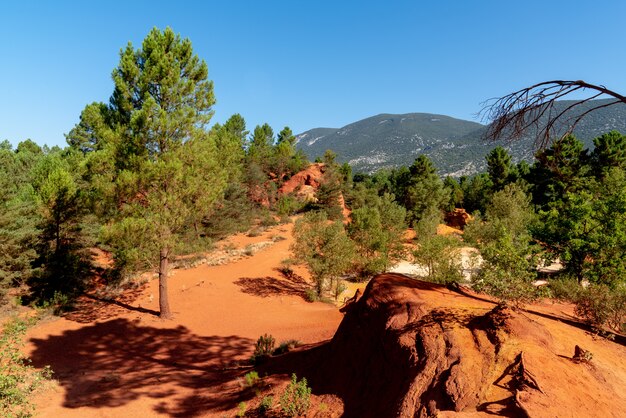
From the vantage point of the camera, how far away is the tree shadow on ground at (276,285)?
2092cm

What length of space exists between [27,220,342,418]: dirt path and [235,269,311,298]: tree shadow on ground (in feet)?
0.22

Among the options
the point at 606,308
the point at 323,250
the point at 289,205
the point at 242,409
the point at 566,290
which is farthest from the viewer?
the point at 289,205

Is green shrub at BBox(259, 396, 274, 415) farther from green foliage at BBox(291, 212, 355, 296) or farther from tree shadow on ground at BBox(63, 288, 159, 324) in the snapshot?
green foliage at BBox(291, 212, 355, 296)

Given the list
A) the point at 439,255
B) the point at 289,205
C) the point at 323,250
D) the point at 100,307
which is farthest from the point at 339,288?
the point at 289,205

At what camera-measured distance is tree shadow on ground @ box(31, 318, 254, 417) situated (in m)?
9.52

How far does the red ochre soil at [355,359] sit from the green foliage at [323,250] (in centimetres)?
302

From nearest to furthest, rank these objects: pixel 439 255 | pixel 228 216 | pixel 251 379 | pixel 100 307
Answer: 1. pixel 251 379
2. pixel 100 307
3. pixel 439 255
4. pixel 228 216

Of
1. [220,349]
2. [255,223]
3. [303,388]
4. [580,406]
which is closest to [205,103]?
[220,349]

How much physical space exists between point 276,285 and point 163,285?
26.5 ft

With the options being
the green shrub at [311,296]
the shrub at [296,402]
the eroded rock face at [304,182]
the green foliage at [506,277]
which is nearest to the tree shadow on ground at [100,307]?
the green shrub at [311,296]

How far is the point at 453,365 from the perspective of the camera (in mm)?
6020

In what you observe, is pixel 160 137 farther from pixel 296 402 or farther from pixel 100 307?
pixel 296 402

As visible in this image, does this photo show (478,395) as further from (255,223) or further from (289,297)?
(255,223)

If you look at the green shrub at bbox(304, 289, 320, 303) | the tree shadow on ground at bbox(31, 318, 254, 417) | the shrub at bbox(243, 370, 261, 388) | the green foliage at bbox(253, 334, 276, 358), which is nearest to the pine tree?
the tree shadow on ground at bbox(31, 318, 254, 417)
